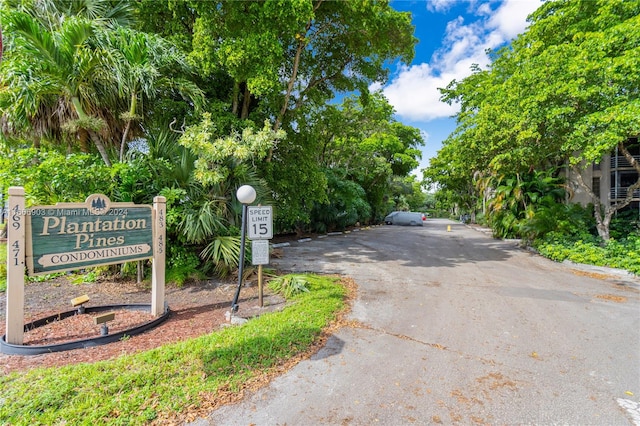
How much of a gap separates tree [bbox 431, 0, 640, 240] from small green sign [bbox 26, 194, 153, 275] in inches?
373

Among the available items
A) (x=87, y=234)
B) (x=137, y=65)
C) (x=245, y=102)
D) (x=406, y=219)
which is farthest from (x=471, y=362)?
(x=406, y=219)

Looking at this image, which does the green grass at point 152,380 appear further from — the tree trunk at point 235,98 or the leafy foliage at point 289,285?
the tree trunk at point 235,98

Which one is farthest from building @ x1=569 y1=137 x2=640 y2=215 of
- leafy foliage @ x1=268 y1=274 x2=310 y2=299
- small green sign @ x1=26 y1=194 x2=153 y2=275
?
small green sign @ x1=26 y1=194 x2=153 y2=275

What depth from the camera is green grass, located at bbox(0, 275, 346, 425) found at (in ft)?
7.99

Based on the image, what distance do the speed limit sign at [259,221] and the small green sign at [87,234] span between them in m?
1.53

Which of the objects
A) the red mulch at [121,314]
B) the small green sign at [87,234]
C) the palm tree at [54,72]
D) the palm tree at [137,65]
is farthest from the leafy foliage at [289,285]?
the palm tree at [54,72]

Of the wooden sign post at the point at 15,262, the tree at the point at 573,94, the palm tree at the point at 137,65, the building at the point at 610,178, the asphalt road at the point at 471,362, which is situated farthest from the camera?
the building at the point at 610,178

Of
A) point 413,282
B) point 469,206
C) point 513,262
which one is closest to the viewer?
point 413,282

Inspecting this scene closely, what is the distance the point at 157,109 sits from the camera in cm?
751

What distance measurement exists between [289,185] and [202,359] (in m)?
6.75

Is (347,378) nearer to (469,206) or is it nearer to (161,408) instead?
(161,408)

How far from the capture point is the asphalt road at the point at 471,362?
2598mm

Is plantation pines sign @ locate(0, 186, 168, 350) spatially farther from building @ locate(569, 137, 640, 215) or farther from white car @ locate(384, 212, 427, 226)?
white car @ locate(384, 212, 427, 226)

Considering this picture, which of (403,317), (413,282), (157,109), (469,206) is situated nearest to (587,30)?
(413,282)
